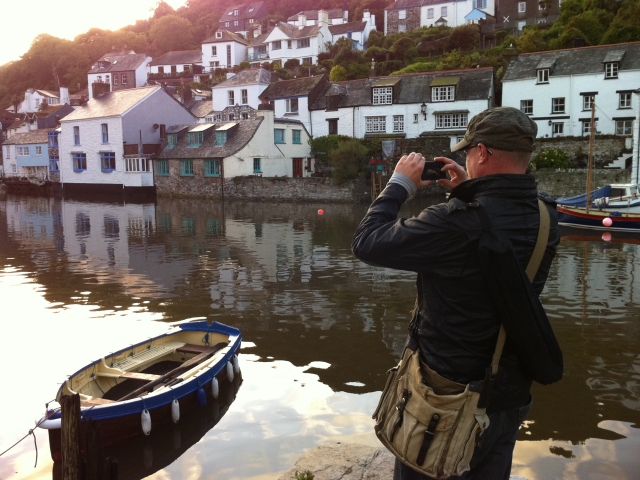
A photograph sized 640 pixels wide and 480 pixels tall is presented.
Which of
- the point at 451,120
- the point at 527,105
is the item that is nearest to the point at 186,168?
the point at 451,120

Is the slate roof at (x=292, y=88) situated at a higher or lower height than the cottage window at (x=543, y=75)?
higher

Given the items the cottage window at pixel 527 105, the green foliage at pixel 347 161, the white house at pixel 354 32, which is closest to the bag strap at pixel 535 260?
the green foliage at pixel 347 161

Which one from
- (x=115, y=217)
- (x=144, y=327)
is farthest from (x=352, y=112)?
(x=144, y=327)

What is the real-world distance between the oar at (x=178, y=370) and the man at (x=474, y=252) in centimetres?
573

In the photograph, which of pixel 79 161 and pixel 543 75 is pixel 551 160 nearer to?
pixel 543 75

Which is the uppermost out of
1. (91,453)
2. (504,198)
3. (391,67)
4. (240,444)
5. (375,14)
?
(375,14)

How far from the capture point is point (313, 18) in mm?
88250

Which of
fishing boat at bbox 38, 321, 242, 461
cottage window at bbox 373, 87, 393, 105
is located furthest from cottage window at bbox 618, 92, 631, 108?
fishing boat at bbox 38, 321, 242, 461

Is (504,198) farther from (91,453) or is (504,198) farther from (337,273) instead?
(337,273)

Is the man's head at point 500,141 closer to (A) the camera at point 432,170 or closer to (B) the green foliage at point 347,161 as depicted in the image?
(A) the camera at point 432,170

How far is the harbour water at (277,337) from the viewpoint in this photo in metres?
Answer: 7.70

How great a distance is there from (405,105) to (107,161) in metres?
28.5

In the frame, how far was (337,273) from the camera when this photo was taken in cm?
1833

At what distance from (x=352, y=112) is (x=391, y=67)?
1518 cm
